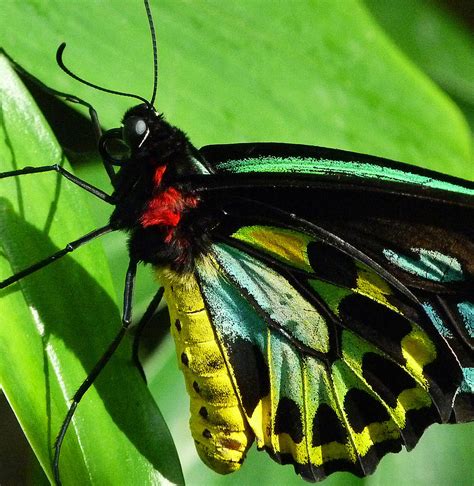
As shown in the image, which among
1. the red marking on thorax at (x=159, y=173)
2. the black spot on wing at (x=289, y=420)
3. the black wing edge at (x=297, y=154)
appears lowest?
the black spot on wing at (x=289, y=420)

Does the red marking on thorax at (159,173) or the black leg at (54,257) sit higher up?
the red marking on thorax at (159,173)

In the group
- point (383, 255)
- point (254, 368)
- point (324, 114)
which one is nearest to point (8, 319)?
point (254, 368)

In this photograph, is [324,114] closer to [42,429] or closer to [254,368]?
[254,368]

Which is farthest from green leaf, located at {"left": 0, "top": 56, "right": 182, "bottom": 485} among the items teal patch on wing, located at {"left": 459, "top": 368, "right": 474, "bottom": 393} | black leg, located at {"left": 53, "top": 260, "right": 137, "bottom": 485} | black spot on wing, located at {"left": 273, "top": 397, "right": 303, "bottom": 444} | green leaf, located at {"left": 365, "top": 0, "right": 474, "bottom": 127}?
green leaf, located at {"left": 365, "top": 0, "right": 474, "bottom": 127}

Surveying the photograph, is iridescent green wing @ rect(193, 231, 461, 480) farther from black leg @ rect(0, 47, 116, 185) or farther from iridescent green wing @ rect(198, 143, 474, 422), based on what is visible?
black leg @ rect(0, 47, 116, 185)

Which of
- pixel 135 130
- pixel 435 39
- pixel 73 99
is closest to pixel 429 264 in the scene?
pixel 135 130

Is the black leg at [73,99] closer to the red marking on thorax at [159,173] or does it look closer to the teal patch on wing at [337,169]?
the red marking on thorax at [159,173]

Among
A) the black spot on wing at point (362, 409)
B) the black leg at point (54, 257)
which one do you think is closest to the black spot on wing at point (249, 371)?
the black spot on wing at point (362, 409)
